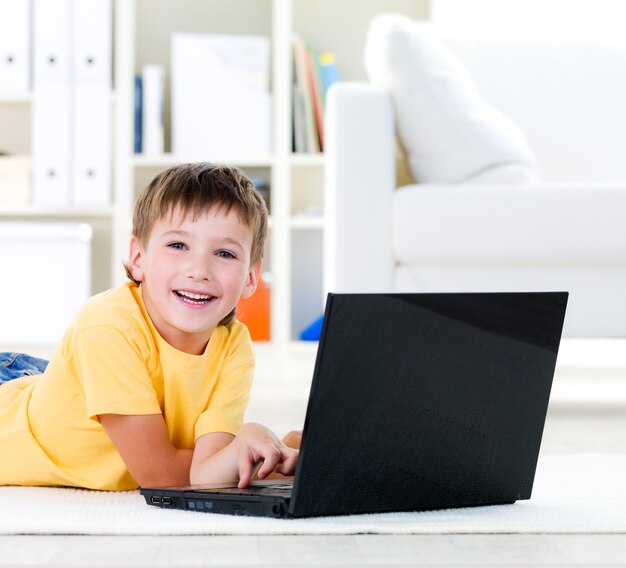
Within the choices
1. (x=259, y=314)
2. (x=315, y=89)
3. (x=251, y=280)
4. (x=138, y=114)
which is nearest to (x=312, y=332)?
(x=259, y=314)

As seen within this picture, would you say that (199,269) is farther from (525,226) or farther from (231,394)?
(525,226)

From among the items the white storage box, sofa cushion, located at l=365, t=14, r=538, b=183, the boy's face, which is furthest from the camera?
the white storage box

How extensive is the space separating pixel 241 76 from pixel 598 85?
1194 millimetres

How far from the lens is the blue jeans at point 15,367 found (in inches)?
59.0

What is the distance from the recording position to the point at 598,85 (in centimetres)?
281

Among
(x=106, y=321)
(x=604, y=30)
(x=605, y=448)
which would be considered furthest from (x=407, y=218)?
(x=604, y=30)

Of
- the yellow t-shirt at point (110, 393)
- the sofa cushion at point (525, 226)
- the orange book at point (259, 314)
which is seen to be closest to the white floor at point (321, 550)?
the yellow t-shirt at point (110, 393)

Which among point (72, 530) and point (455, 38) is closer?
point (72, 530)

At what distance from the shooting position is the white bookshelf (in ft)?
11.1

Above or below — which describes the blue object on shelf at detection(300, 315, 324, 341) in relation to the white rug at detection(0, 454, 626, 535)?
below

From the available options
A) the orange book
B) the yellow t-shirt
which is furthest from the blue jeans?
the orange book

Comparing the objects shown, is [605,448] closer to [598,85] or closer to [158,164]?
[598,85]

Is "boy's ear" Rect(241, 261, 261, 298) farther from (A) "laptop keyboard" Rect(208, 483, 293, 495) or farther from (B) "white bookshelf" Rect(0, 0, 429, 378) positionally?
(B) "white bookshelf" Rect(0, 0, 429, 378)

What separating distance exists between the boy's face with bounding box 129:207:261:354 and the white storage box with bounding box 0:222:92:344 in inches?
83.7
